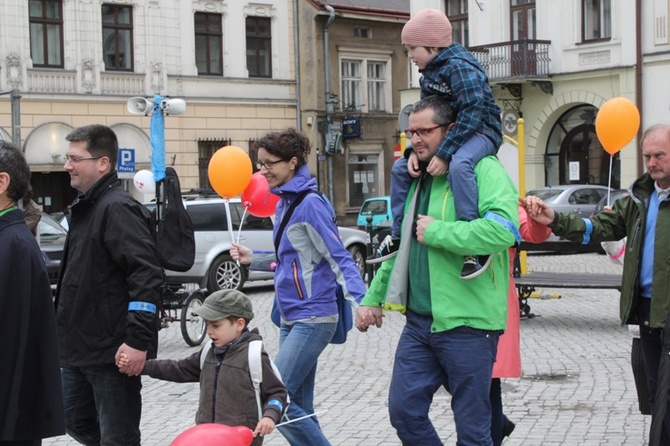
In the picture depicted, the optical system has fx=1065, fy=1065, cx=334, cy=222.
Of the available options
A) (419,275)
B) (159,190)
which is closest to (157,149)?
(159,190)

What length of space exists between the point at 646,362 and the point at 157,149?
15.6 feet

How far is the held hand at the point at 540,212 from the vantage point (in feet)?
17.3

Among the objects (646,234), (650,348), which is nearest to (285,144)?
(646,234)

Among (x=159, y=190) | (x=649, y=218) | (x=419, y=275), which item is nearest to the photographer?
(x=419, y=275)

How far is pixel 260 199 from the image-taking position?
8.77m

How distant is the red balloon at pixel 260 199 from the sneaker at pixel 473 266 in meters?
4.18

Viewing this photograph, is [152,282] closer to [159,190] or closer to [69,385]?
[69,385]

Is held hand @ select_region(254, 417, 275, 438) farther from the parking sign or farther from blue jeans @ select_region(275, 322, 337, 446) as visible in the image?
the parking sign

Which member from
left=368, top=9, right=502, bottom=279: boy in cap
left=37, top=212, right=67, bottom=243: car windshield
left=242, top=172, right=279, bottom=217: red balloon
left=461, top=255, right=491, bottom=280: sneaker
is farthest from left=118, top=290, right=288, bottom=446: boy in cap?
left=37, top=212, right=67, bottom=243: car windshield

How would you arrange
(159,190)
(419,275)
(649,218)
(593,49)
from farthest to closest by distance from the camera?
(593,49) < (159,190) < (649,218) < (419,275)

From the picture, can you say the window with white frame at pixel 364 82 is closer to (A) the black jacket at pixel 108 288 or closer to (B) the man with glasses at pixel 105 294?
(B) the man with glasses at pixel 105 294

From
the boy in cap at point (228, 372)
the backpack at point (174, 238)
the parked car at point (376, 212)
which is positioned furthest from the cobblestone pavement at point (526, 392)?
the parked car at point (376, 212)

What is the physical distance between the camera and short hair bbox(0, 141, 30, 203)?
4.54 m

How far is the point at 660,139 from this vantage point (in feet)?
16.9
